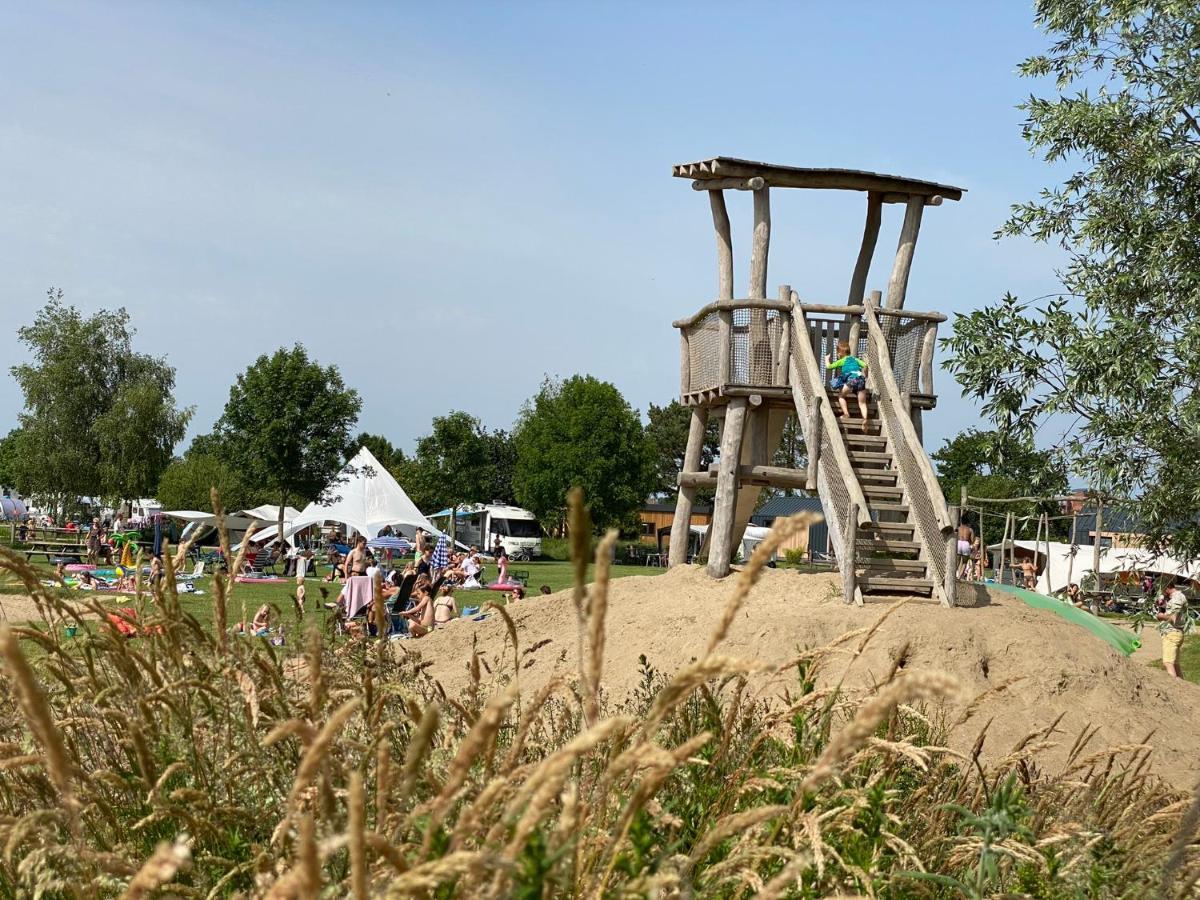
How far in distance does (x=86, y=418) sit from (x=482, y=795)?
58.1 meters

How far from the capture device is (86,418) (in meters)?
55.0

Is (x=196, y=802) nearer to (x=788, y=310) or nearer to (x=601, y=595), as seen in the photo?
(x=601, y=595)

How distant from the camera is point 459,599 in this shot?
87.4ft

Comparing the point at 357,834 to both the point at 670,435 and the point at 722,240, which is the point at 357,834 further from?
the point at 670,435

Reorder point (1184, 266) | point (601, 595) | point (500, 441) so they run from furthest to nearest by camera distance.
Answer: point (500, 441), point (1184, 266), point (601, 595)

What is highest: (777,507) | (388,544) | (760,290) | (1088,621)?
(760,290)

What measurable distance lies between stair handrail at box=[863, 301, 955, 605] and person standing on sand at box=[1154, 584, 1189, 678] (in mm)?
2538

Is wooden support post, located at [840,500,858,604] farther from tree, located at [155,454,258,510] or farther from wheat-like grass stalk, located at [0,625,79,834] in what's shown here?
tree, located at [155,454,258,510]

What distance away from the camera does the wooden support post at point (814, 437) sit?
506 inches

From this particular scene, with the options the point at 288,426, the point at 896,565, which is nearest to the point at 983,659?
the point at 896,565

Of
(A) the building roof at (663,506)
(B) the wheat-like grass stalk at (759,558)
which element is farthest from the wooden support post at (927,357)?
(A) the building roof at (663,506)

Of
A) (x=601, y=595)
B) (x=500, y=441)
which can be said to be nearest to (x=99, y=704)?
(x=601, y=595)

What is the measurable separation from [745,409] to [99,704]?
12.7 metres

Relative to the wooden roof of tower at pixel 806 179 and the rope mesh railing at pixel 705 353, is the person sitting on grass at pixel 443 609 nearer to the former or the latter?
the rope mesh railing at pixel 705 353
